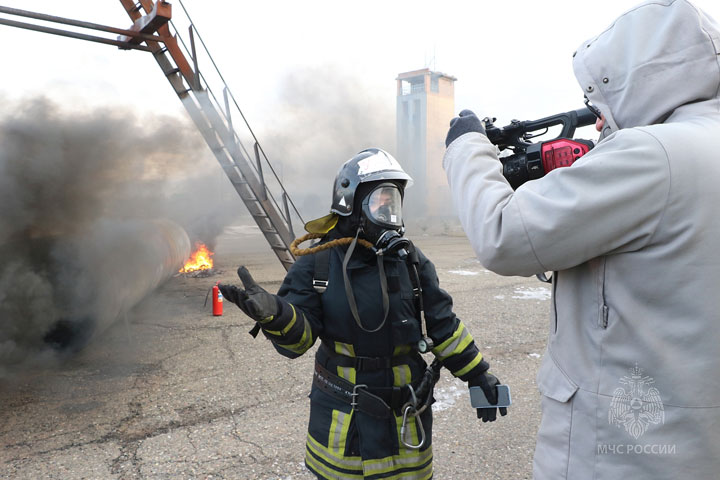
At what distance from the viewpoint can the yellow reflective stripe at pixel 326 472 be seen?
2.12 metres

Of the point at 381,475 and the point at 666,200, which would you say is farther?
the point at 381,475

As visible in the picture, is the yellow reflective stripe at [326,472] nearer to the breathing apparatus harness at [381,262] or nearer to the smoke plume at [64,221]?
the breathing apparatus harness at [381,262]

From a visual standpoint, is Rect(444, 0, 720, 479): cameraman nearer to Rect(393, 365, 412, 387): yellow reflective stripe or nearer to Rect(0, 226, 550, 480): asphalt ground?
Rect(393, 365, 412, 387): yellow reflective stripe

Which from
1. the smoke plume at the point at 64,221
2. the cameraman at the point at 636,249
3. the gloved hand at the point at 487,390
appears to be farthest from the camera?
the smoke plume at the point at 64,221

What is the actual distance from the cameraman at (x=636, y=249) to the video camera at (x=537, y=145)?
262 mm

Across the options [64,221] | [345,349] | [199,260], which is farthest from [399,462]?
[199,260]

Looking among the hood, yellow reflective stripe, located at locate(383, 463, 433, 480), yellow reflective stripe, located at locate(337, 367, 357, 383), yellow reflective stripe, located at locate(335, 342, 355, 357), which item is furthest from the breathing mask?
the hood

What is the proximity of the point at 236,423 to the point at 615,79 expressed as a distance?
3.73 meters

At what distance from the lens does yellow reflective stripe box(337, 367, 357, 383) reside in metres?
2.25

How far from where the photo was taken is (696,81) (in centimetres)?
112

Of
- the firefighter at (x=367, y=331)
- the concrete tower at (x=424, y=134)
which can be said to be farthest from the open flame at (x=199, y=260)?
the concrete tower at (x=424, y=134)

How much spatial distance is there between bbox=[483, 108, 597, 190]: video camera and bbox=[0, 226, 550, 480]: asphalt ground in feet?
8.06

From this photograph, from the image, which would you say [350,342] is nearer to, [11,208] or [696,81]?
[696,81]

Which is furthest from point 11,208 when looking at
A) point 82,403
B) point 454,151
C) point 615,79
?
point 615,79
